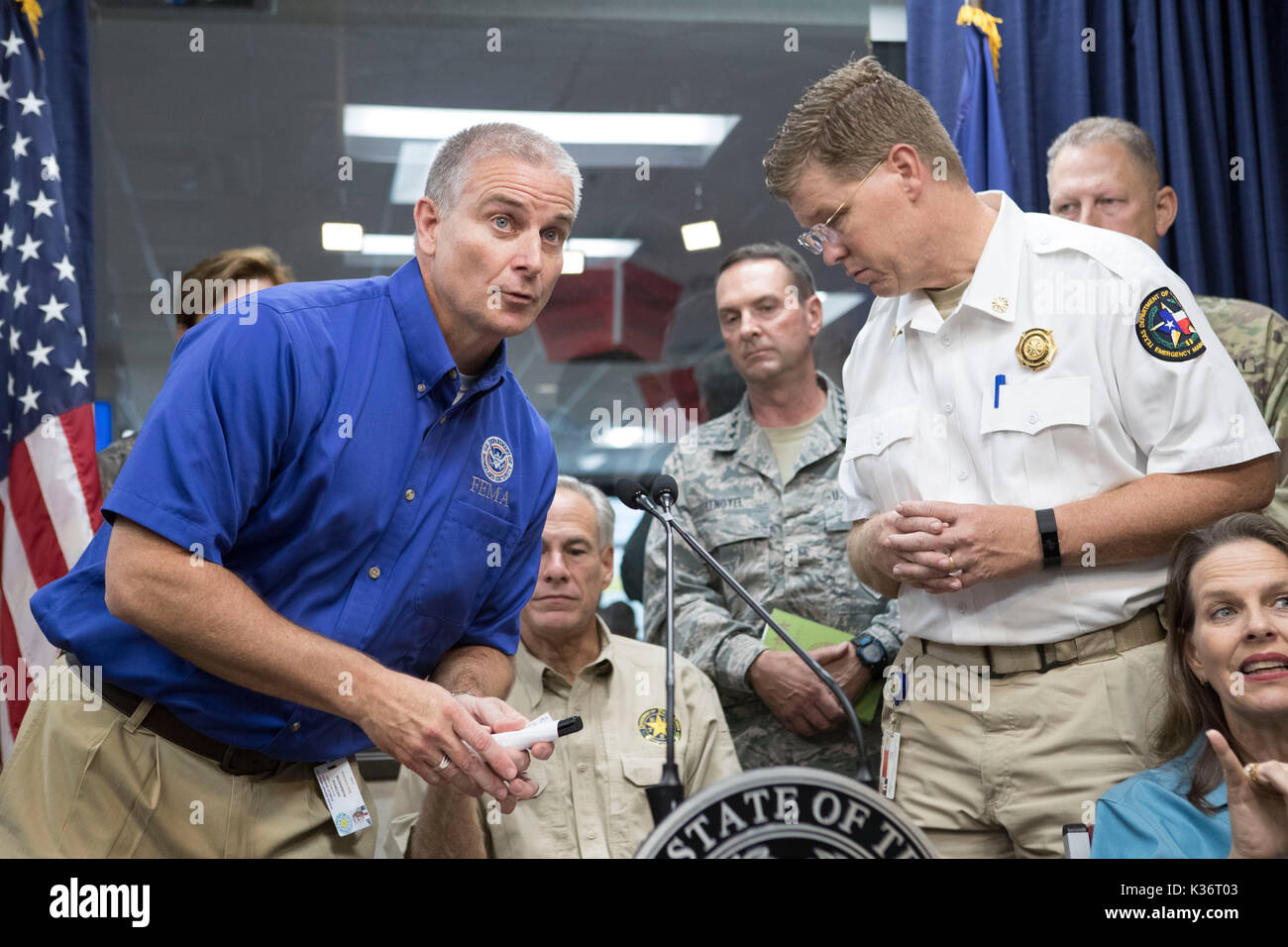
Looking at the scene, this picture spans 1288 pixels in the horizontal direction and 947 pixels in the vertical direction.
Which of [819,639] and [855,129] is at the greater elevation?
[855,129]

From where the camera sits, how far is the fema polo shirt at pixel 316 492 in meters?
1.40

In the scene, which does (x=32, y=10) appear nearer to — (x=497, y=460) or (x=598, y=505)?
(x=598, y=505)

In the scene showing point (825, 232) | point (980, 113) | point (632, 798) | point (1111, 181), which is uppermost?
point (980, 113)

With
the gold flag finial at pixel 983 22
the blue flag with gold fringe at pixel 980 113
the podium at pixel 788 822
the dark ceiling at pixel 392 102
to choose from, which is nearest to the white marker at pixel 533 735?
the podium at pixel 788 822

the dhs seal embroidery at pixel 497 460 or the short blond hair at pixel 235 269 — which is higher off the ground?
the short blond hair at pixel 235 269

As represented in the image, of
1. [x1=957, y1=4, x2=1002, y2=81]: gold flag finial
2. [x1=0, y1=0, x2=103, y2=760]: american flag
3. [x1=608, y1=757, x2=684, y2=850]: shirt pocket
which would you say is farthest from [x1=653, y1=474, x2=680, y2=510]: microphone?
[x1=957, y1=4, x2=1002, y2=81]: gold flag finial

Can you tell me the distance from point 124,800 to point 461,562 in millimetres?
544

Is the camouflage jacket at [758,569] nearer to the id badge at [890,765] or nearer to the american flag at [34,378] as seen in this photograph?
the id badge at [890,765]

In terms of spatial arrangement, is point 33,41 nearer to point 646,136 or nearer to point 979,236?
point 646,136

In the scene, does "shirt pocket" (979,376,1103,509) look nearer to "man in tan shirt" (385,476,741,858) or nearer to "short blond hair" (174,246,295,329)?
"man in tan shirt" (385,476,741,858)

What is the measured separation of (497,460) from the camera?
1745mm

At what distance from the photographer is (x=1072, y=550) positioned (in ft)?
5.44

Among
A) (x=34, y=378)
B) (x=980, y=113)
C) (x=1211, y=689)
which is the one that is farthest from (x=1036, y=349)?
(x=34, y=378)

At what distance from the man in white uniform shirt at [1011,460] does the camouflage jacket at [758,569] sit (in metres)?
0.72
